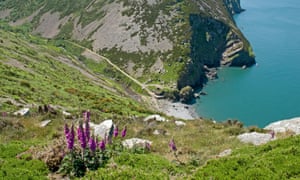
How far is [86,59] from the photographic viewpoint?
16138 cm

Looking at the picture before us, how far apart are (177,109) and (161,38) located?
53.8 metres

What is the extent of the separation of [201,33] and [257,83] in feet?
137

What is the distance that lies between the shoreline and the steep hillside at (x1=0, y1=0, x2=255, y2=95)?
1071cm

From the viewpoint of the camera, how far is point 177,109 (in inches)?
4744

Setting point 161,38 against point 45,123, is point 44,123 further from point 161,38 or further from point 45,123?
point 161,38

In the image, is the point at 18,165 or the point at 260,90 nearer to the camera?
the point at 18,165

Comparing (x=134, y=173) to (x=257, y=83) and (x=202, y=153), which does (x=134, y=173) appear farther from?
(x=257, y=83)

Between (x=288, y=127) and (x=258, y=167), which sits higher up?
(x=258, y=167)

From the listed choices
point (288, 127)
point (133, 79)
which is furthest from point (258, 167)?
point (133, 79)

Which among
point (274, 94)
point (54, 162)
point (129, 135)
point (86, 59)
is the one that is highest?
point (54, 162)

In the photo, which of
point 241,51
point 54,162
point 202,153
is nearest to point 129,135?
point 202,153

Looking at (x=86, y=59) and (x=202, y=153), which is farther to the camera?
(x=86, y=59)

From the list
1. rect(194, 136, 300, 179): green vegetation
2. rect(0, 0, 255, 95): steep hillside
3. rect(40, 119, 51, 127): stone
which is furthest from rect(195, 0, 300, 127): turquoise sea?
rect(194, 136, 300, 179): green vegetation

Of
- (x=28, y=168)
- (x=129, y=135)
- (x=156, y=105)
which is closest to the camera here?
(x=28, y=168)
